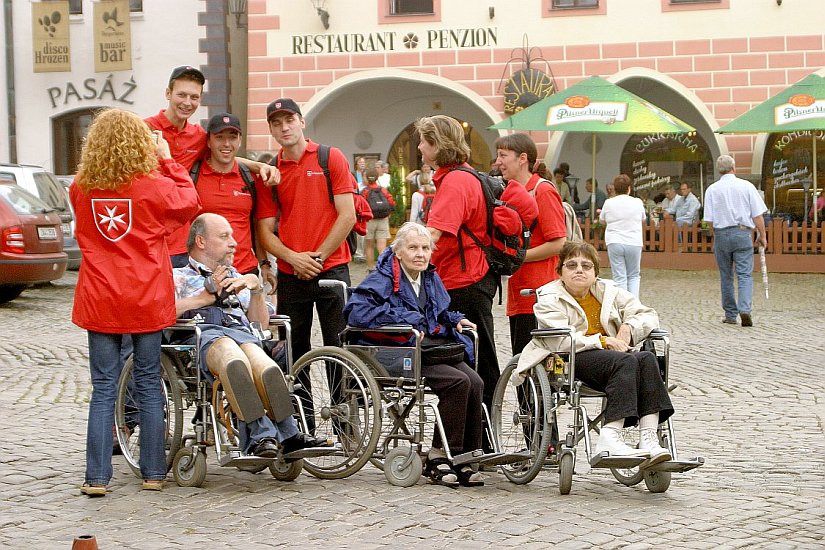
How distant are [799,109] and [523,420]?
16.8 m

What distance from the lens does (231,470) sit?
8.16 metres

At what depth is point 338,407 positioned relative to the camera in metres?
7.83

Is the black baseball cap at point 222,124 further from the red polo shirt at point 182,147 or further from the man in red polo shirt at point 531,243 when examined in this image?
the man in red polo shirt at point 531,243

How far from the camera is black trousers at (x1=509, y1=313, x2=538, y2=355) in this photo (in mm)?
8562

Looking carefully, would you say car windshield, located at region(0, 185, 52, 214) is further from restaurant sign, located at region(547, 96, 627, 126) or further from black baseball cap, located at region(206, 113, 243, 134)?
black baseball cap, located at region(206, 113, 243, 134)

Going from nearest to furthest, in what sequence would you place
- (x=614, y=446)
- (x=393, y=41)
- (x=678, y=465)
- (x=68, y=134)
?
(x=678, y=465), (x=614, y=446), (x=393, y=41), (x=68, y=134)

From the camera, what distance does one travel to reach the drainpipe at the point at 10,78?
29.6m

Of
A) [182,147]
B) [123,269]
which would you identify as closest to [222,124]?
[182,147]

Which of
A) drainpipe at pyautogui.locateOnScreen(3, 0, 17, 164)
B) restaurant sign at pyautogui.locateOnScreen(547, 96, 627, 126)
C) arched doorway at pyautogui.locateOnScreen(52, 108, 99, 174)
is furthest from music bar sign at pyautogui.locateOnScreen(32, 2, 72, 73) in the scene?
restaurant sign at pyautogui.locateOnScreen(547, 96, 627, 126)

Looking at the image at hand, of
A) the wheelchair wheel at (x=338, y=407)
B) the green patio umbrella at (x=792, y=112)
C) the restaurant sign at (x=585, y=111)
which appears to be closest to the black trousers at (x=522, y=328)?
the wheelchair wheel at (x=338, y=407)

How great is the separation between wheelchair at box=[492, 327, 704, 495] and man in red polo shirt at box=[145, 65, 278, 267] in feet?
5.92

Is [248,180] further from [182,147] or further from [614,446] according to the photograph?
[614,446]

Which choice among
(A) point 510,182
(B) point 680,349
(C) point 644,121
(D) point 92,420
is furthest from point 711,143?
(D) point 92,420

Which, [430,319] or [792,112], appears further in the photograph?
[792,112]
